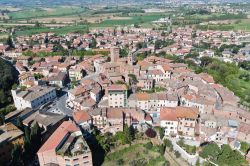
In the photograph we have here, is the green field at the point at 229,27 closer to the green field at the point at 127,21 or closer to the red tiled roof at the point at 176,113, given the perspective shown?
the green field at the point at 127,21

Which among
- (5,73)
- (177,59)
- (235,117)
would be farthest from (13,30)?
(235,117)

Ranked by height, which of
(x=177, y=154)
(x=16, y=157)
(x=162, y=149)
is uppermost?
(x=16, y=157)

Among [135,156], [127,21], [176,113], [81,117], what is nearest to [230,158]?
[176,113]

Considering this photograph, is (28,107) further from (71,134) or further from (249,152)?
(249,152)

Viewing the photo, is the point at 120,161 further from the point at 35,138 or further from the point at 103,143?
the point at 35,138

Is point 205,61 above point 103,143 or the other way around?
above

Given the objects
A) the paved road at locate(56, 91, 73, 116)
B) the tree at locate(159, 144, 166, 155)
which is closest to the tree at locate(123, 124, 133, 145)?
the tree at locate(159, 144, 166, 155)

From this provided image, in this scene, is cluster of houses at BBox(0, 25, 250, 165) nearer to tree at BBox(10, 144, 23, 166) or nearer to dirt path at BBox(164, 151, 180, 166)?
tree at BBox(10, 144, 23, 166)

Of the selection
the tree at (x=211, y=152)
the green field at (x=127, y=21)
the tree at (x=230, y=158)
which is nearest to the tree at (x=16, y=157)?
the tree at (x=211, y=152)
